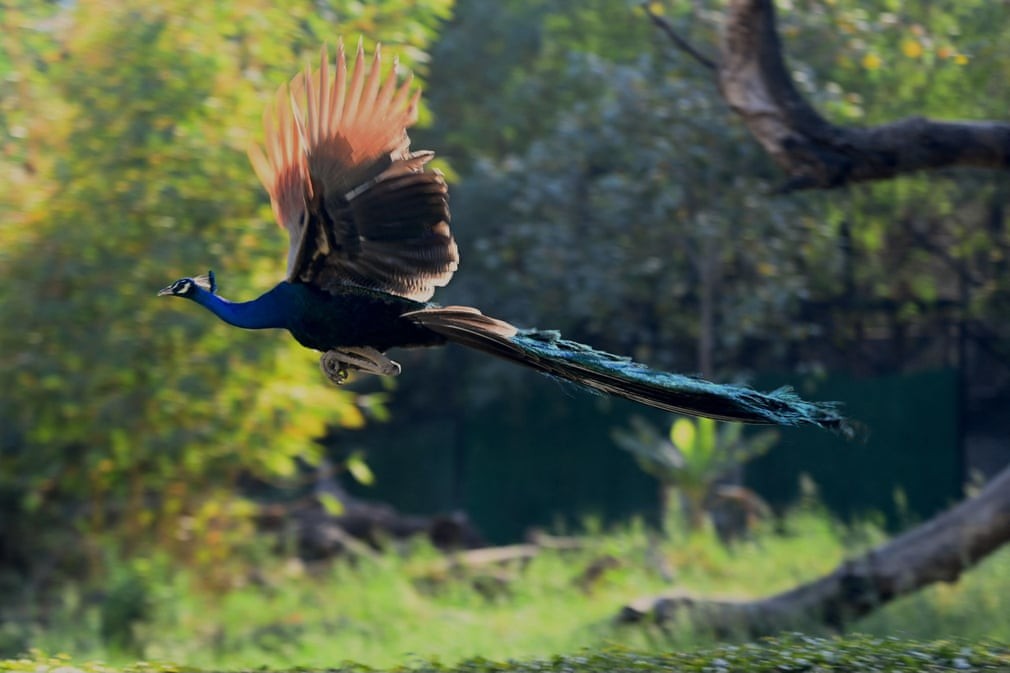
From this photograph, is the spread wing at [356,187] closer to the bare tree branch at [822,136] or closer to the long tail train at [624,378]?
the long tail train at [624,378]

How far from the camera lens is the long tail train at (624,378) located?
4.16 meters

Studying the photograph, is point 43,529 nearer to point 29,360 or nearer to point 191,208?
point 29,360

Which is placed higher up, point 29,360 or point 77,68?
point 77,68

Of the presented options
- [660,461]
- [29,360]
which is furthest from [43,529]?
[660,461]

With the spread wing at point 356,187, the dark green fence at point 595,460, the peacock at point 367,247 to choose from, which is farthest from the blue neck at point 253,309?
the dark green fence at point 595,460

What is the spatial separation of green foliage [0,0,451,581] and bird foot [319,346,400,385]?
11.1 ft

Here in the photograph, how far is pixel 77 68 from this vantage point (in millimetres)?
8531

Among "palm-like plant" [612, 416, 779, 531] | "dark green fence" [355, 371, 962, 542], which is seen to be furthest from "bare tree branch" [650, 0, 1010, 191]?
"dark green fence" [355, 371, 962, 542]

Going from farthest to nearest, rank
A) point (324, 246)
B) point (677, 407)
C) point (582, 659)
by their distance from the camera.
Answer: point (582, 659)
point (324, 246)
point (677, 407)

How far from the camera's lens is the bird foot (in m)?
4.89

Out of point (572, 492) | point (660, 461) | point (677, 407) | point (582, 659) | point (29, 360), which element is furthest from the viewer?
point (572, 492)

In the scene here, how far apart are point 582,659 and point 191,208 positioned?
4.63 meters

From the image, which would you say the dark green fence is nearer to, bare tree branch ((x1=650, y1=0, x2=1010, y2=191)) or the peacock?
bare tree branch ((x1=650, y1=0, x2=1010, y2=191))

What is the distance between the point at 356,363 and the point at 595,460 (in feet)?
26.7
